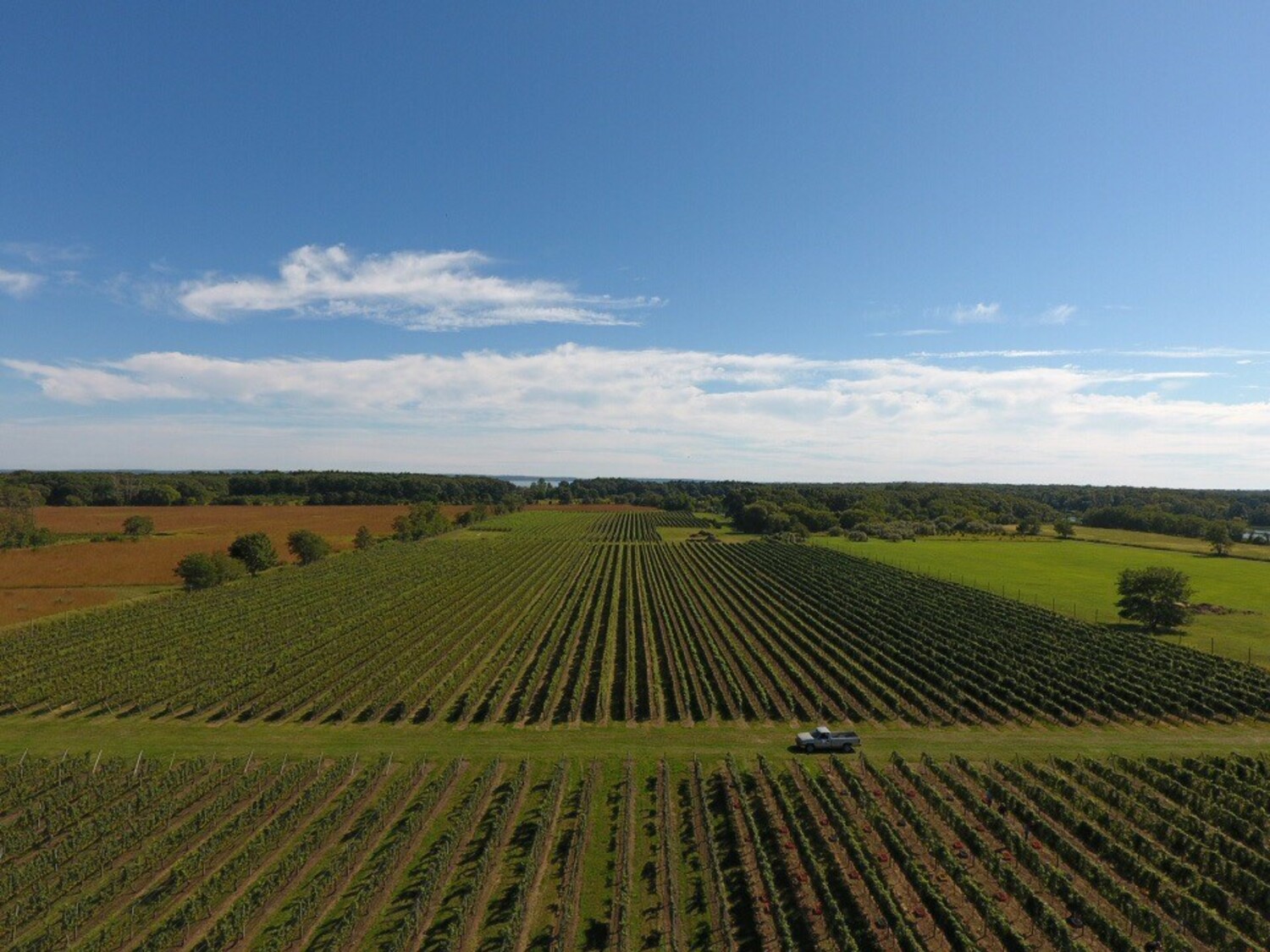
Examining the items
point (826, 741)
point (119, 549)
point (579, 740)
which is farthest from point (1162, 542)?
point (119, 549)

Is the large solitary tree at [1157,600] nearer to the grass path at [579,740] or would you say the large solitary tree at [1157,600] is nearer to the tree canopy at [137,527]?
the grass path at [579,740]

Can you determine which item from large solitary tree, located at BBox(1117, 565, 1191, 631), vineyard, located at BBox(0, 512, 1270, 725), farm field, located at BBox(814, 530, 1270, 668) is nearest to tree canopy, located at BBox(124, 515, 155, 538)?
vineyard, located at BBox(0, 512, 1270, 725)

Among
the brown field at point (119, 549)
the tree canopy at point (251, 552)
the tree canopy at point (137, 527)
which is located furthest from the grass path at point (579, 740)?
the tree canopy at point (137, 527)

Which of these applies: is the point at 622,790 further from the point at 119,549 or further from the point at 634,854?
the point at 119,549

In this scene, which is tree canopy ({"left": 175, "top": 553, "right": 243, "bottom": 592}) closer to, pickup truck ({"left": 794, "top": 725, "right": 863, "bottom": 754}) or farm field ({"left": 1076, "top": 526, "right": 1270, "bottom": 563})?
pickup truck ({"left": 794, "top": 725, "right": 863, "bottom": 754})

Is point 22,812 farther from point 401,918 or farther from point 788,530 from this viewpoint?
point 788,530

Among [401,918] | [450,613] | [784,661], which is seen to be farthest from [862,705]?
[450,613]
